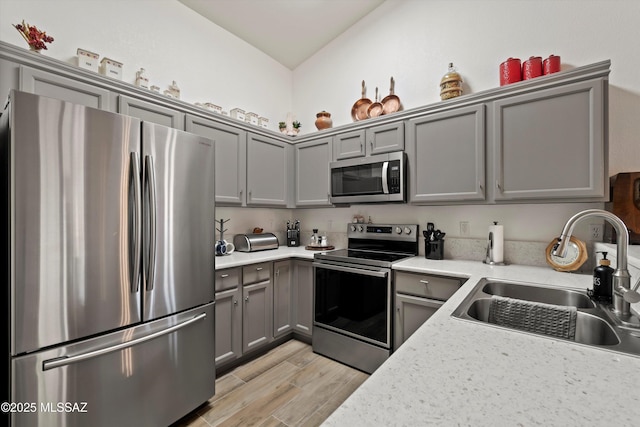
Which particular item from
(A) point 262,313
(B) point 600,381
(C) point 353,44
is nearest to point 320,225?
(A) point 262,313

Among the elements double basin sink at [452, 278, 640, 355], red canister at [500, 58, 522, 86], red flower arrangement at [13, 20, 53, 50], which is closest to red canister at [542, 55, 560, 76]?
red canister at [500, 58, 522, 86]

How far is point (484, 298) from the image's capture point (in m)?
1.25

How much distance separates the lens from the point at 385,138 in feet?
8.15

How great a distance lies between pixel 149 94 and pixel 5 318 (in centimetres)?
157

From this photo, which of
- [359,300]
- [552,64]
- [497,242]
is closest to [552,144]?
[552,64]

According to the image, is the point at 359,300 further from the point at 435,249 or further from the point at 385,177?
the point at 385,177

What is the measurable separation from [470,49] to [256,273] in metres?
2.69

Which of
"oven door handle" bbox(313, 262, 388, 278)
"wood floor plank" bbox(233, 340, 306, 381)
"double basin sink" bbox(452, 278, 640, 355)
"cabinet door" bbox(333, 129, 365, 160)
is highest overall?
"cabinet door" bbox(333, 129, 365, 160)

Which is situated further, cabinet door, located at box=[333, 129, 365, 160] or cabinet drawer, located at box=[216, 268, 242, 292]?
cabinet door, located at box=[333, 129, 365, 160]

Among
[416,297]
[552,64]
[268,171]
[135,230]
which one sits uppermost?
[552,64]

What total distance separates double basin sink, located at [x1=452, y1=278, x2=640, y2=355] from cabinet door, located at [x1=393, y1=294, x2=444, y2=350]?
19.3 inches

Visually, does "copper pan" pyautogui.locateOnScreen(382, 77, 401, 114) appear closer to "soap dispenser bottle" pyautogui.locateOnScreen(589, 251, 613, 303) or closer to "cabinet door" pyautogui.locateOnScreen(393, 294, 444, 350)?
"cabinet door" pyautogui.locateOnScreen(393, 294, 444, 350)

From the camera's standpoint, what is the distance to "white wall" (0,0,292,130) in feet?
6.23

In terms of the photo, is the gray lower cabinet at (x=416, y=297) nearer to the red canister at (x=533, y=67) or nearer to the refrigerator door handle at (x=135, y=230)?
the red canister at (x=533, y=67)
